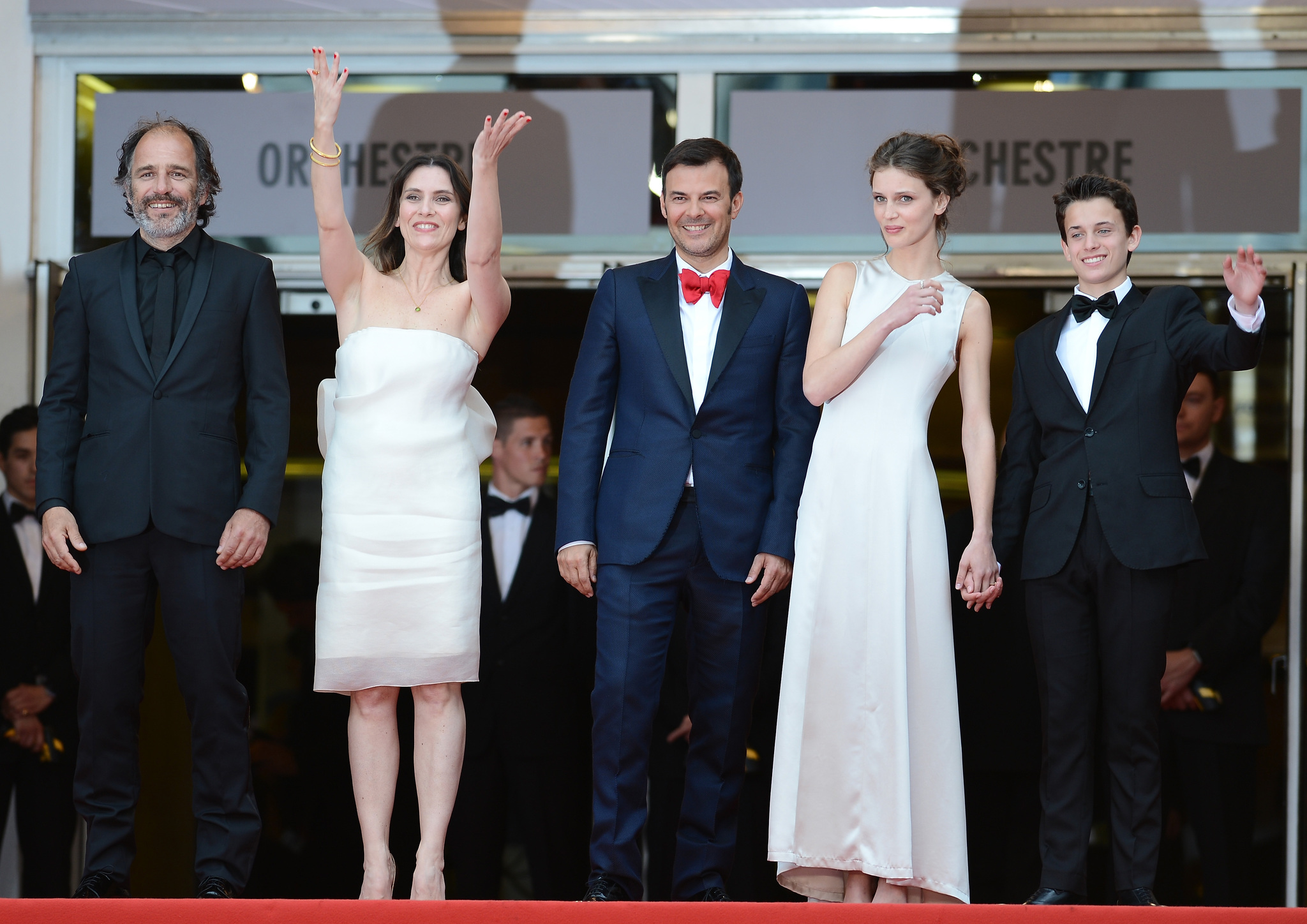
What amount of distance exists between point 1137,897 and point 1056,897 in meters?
0.18

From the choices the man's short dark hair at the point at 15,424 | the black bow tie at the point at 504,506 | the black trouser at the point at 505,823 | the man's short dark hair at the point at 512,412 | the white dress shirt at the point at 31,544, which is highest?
the man's short dark hair at the point at 512,412

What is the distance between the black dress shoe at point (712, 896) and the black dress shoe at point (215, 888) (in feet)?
3.50

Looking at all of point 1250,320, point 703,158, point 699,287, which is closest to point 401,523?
point 699,287

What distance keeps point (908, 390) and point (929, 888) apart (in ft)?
3.82

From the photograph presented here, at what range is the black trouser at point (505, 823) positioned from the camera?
4.90 m

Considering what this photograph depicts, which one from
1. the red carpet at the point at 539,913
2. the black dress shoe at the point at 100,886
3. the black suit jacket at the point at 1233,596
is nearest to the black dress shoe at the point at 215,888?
the black dress shoe at the point at 100,886

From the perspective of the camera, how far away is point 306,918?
2.93 meters

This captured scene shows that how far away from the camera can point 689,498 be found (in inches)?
136

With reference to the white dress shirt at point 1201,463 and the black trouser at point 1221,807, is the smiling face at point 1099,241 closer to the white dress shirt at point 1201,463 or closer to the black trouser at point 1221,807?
the white dress shirt at point 1201,463

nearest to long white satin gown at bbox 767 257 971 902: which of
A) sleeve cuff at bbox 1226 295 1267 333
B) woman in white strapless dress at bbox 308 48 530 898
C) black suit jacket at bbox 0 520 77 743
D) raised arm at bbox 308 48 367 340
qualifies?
sleeve cuff at bbox 1226 295 1267 333

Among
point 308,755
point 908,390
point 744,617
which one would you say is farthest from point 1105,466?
point 308,755

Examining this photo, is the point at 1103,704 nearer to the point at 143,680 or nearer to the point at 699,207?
the point at 699,207

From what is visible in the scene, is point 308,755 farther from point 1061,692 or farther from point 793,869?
point 1061,692

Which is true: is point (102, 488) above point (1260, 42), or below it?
below
